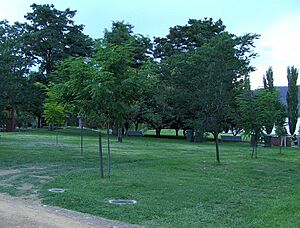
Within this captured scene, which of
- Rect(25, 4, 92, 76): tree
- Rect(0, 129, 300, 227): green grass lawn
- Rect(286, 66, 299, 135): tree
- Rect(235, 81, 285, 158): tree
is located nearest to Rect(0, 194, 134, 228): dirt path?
Rect(0, 129, 300, 227): green grass lawn

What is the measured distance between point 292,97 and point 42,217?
1404 inches

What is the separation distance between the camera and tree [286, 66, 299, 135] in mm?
38781

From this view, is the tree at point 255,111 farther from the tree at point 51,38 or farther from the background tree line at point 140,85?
the tree at point 51,38

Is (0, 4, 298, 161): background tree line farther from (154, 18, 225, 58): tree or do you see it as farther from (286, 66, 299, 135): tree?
(154, 18, 225, 58): tree

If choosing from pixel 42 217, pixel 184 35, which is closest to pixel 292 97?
pixel 184 35

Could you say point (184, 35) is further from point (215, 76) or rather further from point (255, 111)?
point (215, 76)

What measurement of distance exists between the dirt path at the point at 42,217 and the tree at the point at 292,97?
114 feet

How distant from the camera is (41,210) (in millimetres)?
7273

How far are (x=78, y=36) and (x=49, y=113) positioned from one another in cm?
2522

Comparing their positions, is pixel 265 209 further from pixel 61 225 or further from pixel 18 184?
pixel 18 184

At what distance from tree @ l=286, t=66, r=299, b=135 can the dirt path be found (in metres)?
34.9

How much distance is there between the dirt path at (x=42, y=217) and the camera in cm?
616

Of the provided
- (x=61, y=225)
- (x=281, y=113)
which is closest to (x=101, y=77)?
(x=61, y=225)

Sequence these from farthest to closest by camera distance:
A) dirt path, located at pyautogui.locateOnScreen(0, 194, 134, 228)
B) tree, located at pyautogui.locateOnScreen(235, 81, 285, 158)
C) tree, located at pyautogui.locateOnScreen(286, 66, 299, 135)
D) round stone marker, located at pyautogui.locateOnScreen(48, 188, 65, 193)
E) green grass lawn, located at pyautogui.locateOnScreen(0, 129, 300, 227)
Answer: tree, located at pyautogui.locateOnScreen(286, 66, 299, 135) → tree, located at pyautogui.locateOnScreen(235, 81, 285, 158) → round stone marker, located at pyautogui.locateOnScreen(48, 188, 65, 193) → green grass lawn, located at pyautogui.locateOnScreen(0, 129, 300, 227) → dirt path, located at pyautogui.locateOnScreen(0, 194, 134, 228)
